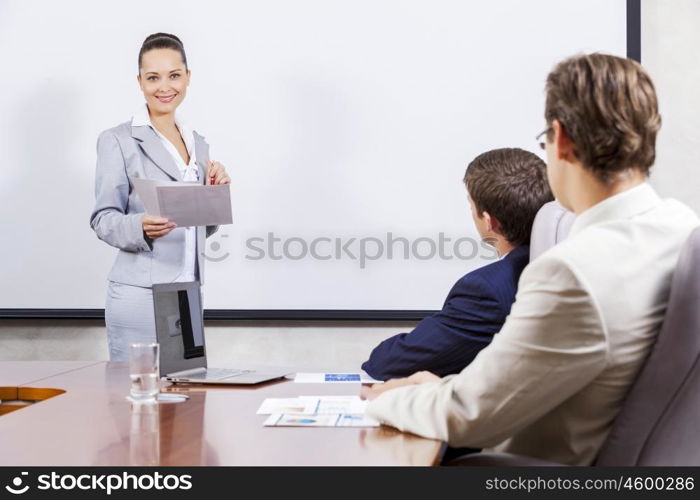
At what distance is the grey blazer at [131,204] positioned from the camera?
3.12 m

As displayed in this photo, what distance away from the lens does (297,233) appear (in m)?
3.90

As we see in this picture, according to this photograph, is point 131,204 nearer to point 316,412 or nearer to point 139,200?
point 139,200

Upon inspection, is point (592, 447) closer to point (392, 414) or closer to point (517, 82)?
point (392, 414)

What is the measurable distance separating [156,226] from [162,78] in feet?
2.13

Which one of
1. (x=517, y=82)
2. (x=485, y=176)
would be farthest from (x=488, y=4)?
(x=485, y=176)

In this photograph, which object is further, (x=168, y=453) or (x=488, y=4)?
(x=488, y=4)

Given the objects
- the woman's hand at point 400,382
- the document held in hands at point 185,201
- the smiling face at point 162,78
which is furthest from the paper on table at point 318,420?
the smiling face at point 162,78

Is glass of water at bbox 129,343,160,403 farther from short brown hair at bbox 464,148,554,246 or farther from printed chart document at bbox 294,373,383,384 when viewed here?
short brown hair at bbox 464,148,554,246

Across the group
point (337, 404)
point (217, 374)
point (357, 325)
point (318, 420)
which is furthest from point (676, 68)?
point (318, 420)

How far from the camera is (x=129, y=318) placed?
122 inches

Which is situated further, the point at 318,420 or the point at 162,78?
the point at 162,78

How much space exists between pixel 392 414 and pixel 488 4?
266 centimetres

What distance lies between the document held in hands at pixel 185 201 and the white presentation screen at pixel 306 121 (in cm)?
98

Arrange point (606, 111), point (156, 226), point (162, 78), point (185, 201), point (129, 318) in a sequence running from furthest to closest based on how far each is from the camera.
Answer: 1. point (162, 78)
2. point (129, 318)
3. point (156, 226)
4. point (185, 201)
5. point (606, 111)
